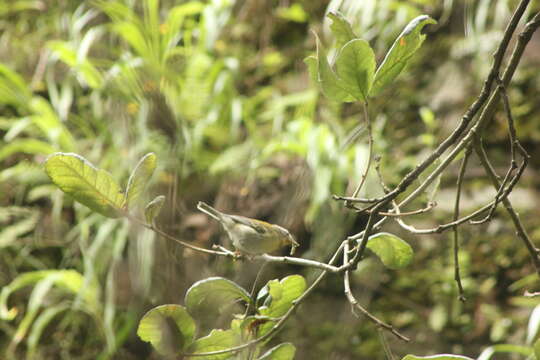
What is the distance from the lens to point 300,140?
1.48m

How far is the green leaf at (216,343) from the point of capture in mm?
331

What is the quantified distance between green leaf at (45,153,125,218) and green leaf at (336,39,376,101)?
15cm

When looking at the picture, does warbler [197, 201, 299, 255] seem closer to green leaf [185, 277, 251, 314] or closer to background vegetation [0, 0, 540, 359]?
green leaf [185, 277, 251, 314]

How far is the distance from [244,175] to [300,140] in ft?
0.60

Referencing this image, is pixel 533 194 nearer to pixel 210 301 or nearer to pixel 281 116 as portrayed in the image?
pixel 281 116

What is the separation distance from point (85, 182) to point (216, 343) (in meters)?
0.12

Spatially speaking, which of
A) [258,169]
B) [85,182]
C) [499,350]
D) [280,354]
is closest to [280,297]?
[280,354]

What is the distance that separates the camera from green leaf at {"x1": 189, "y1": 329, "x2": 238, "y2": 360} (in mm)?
331

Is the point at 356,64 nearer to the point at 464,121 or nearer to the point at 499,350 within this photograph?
the point at 464,121

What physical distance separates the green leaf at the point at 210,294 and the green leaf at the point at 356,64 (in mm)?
141

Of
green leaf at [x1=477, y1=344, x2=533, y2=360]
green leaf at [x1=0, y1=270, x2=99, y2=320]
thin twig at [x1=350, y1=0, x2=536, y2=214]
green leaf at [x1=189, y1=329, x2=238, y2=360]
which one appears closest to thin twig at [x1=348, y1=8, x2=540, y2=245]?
thin twig at [x1=350, y1=0, x2=536, y2=214]

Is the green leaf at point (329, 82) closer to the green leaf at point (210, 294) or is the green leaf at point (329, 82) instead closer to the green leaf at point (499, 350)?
the green leaf at point (210, 294)

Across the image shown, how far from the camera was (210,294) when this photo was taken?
1.07 ft

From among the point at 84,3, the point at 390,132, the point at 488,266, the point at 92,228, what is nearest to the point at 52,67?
Answer: the point at 84,3
